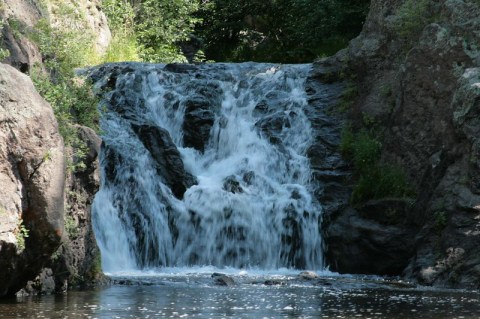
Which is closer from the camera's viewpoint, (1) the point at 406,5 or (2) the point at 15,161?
(2) the point at 15,161

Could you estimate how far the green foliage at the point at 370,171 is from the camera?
18.0 meters

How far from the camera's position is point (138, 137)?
1923 centimetres

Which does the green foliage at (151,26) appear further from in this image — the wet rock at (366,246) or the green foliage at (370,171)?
the wet rock at (366,246)

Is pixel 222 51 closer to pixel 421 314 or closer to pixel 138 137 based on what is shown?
pixel 138 137

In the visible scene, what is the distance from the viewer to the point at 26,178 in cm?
1079

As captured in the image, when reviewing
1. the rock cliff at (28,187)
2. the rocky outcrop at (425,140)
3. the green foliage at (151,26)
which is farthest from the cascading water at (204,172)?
the green foliage at (151,26)

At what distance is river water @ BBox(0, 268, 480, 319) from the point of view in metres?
10.5

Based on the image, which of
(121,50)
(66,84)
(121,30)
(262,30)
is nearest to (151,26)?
(121,30)

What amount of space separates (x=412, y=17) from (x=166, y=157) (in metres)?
6.17

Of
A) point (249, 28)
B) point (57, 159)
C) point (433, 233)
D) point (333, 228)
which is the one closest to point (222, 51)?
point (249, 28)

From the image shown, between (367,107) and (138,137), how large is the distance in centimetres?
514

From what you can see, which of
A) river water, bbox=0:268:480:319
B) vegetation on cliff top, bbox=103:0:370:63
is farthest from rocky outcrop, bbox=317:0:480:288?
vegetation on cliff top, bbox=103:0:370:63

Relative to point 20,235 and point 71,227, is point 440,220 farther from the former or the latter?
point 20,235

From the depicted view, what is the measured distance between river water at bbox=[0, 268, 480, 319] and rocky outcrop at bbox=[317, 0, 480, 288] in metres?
1.38
